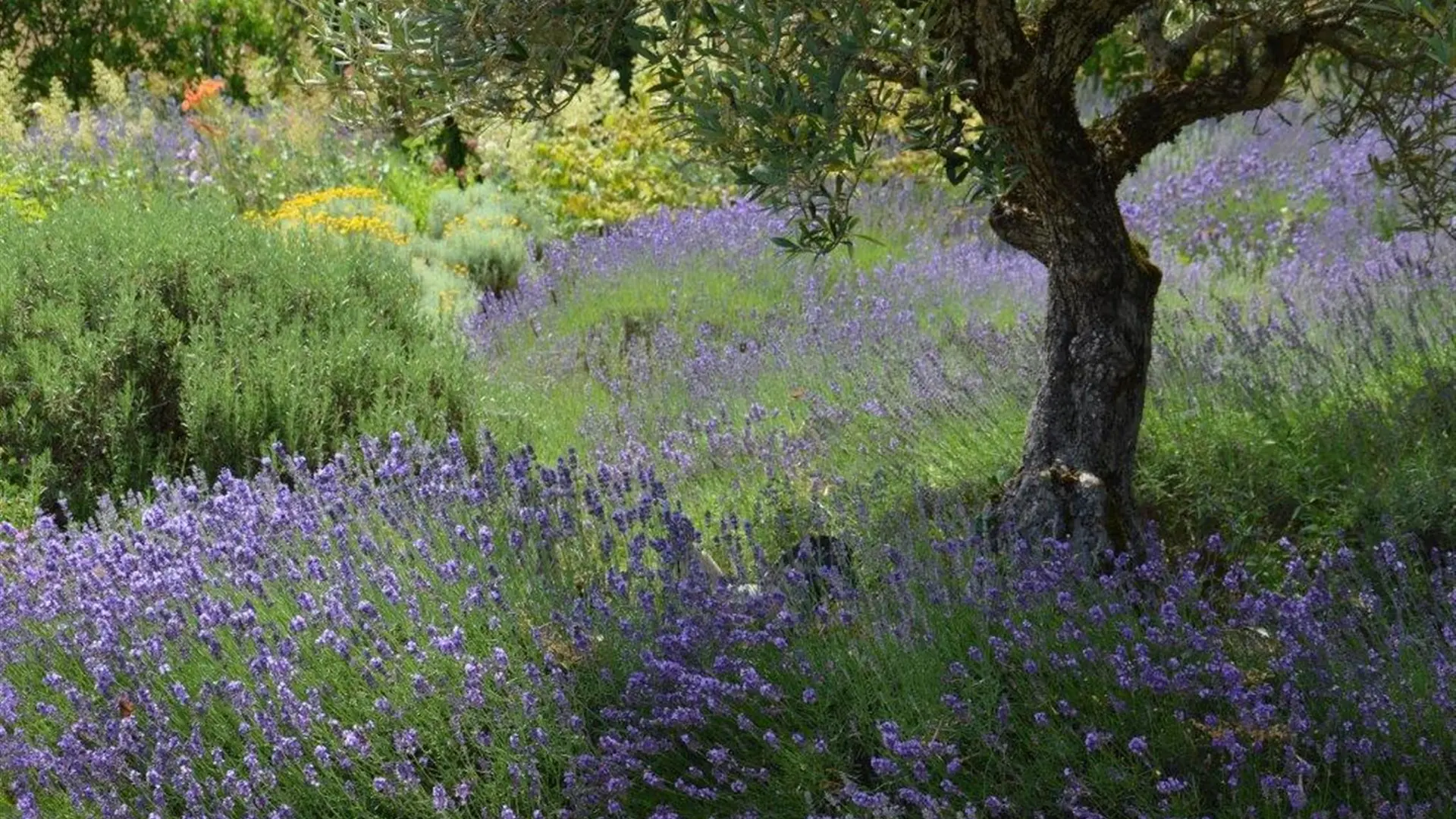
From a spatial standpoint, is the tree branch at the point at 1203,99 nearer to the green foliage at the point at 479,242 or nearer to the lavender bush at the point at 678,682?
the lavender bush at the point at 678,682

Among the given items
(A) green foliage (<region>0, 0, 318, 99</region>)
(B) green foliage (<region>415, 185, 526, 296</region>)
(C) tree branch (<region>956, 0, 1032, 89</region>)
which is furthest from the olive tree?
(A) green foliage (<region>0, 0, 318, 99</region>)

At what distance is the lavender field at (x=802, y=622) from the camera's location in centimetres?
313

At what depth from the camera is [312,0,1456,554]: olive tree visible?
342 cm

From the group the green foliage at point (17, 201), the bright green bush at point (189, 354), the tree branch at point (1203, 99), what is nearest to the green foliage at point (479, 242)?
the green foliage at point (17, 201)

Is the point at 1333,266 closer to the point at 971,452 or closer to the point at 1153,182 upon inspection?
the point at 971,452

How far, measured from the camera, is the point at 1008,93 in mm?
3818

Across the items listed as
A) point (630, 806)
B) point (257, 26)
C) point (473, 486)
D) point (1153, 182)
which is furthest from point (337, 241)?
point (257, 26)

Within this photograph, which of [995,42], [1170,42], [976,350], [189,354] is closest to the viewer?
[995,42]

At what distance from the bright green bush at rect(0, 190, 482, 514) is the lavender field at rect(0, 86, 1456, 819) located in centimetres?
24

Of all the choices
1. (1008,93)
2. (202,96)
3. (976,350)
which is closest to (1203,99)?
(1008,93)

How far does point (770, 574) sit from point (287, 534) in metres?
1.26

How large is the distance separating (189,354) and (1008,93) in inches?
128

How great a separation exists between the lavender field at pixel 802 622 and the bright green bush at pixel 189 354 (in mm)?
237

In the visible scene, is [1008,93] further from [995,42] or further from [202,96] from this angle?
[202,96]
